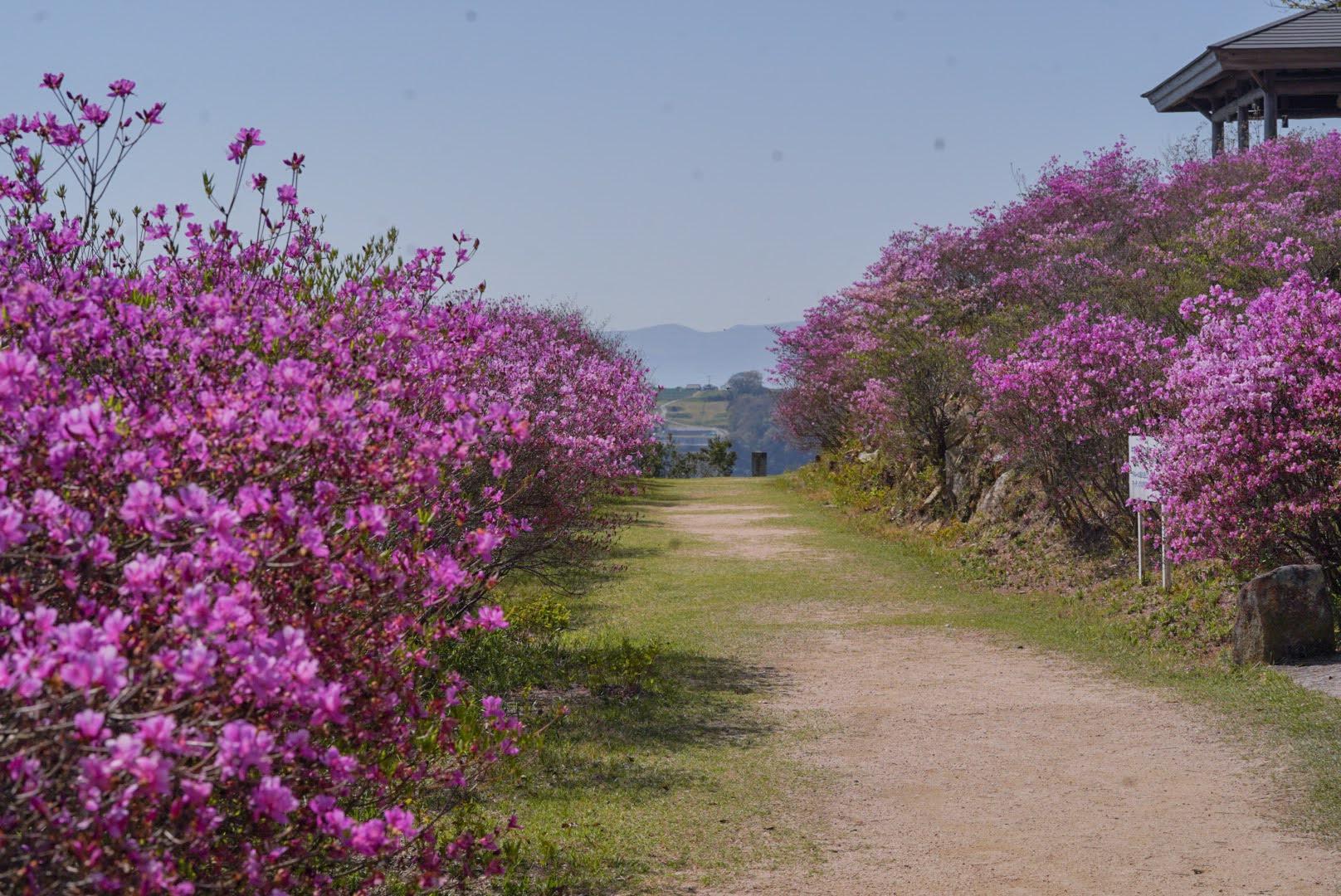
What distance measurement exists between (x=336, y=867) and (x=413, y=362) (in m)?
2.12

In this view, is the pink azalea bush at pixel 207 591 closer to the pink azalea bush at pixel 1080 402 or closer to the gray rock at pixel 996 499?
the pink azalea bush at pixel 1080 402

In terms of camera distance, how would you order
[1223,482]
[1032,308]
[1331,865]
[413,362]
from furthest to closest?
1. [1032,308]
2. [1223,482]
3. [1331,865]
4. [413,362]

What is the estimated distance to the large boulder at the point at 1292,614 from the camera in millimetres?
9539

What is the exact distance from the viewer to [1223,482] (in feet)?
33.7

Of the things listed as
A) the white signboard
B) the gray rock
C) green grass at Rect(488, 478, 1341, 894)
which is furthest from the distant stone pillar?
the white signboard

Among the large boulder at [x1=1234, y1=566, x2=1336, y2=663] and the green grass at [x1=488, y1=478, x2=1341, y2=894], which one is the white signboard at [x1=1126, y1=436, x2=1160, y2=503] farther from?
the large boulder at [x1=1234, y1=566, x2=1336, y2=663]

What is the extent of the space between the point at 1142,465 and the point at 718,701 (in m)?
5.29

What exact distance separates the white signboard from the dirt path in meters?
2.01

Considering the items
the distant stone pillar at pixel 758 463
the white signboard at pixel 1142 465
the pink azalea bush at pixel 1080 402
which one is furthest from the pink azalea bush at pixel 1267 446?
the distant stone pillar at pixel 758 463

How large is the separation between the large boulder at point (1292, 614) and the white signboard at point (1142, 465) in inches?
71.0

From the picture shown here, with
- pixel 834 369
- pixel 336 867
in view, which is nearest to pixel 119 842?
pixel 336 867

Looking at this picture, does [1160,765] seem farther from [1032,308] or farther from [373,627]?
[1032,308]

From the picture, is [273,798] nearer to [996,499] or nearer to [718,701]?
[718,701]

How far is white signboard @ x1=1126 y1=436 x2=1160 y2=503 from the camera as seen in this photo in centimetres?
1141
